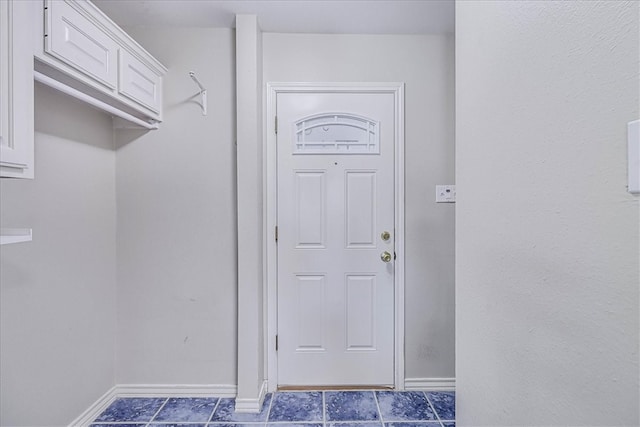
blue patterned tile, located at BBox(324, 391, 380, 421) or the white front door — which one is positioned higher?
the white front door

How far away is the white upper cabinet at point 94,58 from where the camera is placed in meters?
1.23

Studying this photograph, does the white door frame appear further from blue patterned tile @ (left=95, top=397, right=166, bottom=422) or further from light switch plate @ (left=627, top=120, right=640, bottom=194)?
light switch plate @ (left=627, top=120, right=640, bottom=194)

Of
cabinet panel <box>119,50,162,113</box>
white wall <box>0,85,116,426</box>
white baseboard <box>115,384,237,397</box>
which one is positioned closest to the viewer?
white wall <box>0,85,116,426</box>

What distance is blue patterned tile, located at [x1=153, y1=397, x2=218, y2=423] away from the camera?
1.85 m

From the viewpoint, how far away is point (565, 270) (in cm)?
60

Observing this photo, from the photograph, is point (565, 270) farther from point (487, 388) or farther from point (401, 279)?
point (401, 279)

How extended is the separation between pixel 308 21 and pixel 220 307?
1.94 metres

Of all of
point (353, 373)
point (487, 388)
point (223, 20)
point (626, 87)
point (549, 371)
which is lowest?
point (353, 373)

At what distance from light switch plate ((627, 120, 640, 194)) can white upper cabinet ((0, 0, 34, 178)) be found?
1.59 metres

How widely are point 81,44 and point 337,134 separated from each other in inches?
56.0

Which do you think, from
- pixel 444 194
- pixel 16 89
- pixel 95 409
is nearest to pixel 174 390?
pixel 95 409

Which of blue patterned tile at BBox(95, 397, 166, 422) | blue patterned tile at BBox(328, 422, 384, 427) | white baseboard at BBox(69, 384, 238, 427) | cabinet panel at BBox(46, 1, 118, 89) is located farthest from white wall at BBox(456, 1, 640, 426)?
blue patterned tile at BBox(95, 397, 166, 422)

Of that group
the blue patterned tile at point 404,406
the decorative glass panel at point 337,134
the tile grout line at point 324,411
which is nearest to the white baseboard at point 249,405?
the tile grout line at point 324,411

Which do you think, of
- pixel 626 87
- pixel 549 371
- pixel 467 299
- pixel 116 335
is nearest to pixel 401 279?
pixel 467 299
